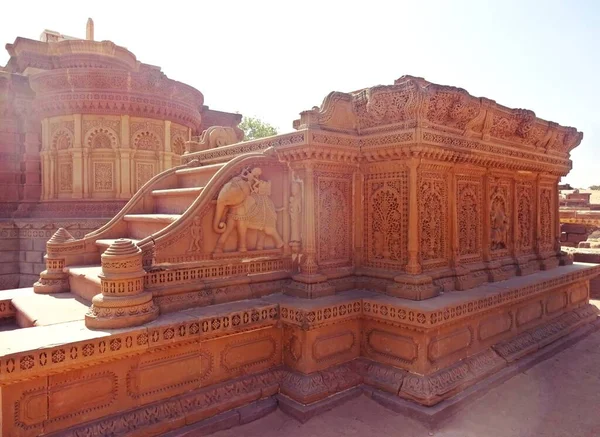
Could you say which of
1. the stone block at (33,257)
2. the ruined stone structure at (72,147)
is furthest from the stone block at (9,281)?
the stone block at (33,257)

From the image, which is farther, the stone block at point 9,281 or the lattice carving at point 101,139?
the lattice carving at point 101,139

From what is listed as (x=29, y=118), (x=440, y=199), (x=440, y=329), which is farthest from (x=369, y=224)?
(x=29, y=118)

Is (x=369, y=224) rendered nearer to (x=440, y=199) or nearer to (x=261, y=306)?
(x=440, y=199)

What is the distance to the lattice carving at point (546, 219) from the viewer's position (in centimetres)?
830

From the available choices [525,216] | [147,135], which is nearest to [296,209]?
[525,216]

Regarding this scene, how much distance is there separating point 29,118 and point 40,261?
15.6 ft

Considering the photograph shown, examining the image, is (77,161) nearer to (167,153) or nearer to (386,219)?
(167,153)

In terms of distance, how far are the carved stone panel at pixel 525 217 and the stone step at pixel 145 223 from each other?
19.2 feet

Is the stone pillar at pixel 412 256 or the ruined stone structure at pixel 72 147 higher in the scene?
the ruined stone structure at pixel 72 147

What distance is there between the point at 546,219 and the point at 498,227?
7.28 feet

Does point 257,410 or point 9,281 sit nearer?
point 257,410

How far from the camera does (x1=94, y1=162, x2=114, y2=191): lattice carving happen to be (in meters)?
12.9

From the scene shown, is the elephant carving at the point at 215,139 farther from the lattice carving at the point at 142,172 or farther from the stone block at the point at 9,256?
the stone block at the point at 9,256

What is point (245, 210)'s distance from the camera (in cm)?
530
